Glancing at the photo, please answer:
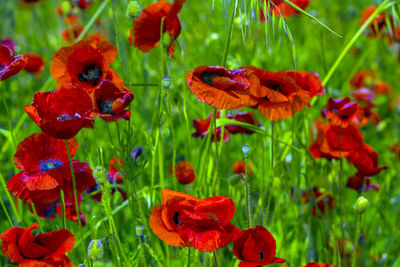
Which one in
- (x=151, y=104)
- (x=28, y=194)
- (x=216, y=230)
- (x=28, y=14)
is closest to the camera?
(x=216, y=230)

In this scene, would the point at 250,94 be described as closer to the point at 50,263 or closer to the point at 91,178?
the point at 91,178

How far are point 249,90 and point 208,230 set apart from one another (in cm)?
26

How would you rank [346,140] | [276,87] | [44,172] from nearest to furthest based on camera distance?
[44,172]
[276,87]
[346,140]

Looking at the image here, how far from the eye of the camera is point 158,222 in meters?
0.73

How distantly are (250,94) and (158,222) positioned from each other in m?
0.28

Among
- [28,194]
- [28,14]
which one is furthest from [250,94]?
[28,14]

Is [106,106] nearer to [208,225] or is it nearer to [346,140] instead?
[208,225]

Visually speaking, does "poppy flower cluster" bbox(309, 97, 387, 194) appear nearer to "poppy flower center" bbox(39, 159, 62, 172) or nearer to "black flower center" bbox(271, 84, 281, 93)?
"black flower center" bbox(271, 84, 281, 93)

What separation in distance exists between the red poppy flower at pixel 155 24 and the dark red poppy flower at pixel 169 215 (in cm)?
36

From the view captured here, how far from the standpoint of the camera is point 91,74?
0.96 m

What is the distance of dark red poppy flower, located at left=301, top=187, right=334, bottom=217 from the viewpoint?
112cm

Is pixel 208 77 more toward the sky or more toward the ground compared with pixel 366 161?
more toward the sky

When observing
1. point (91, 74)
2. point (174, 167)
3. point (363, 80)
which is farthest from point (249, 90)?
point (363, 80)

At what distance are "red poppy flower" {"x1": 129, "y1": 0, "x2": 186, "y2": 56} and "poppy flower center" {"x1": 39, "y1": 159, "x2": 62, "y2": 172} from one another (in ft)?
0.98
